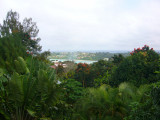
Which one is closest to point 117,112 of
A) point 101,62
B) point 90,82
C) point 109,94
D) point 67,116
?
point 109,94

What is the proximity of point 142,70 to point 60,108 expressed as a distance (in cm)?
532

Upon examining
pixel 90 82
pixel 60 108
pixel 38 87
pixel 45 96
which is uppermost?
pixel 38 87

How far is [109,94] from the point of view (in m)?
4.76

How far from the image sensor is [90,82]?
13.7 meters

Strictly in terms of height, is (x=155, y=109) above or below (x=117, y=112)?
above

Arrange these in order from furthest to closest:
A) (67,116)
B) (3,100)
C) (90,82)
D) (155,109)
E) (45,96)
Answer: (90,82)
(67,116)
(45,96)
(3,100)
(155,109)

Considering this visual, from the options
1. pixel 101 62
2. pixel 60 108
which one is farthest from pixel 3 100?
pixel 101 62

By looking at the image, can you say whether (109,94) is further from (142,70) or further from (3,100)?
(142,70)

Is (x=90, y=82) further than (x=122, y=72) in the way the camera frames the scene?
Yes

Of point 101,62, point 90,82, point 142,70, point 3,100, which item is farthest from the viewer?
point 101,62

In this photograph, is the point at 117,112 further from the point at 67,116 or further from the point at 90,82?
the point at 90,82

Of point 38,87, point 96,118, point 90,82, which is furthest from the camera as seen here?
point 90,82

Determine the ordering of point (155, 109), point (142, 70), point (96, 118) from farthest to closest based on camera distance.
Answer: point (142, 70) < point (96, 118) < point (155, 109)

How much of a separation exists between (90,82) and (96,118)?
903 cm
